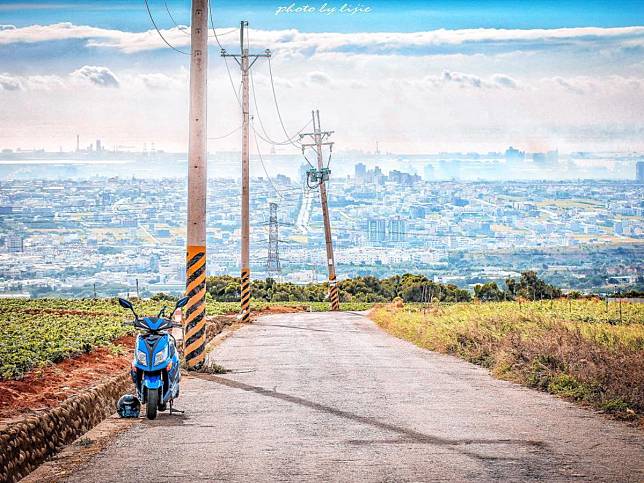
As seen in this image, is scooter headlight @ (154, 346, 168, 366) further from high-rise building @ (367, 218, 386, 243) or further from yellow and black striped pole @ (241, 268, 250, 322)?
high-rise building @ (367, 218, 386, 243)

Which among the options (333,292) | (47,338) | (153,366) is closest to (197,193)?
(47,338)

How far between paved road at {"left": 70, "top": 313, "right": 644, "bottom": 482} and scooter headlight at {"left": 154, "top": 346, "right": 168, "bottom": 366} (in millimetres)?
788

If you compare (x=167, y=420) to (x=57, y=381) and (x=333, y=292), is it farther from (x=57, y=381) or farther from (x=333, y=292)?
(x=333, y=292)

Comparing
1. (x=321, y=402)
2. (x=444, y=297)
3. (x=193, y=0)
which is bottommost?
(x=444, y=297)

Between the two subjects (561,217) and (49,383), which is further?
(561,217)

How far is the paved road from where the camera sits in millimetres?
10148

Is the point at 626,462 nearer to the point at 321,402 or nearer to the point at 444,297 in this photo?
the point at 321,402

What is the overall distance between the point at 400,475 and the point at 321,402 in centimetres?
529

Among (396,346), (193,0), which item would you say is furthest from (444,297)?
(193,0)

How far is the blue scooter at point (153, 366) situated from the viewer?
13.3 meters

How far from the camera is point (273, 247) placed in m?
85.9

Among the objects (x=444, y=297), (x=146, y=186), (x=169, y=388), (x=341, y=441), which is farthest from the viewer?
(x=146, y=186)

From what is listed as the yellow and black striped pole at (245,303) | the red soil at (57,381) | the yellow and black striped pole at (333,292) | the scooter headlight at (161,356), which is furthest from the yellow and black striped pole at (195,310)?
the yellow and black striped pole at (333,292)

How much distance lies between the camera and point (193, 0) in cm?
2011
